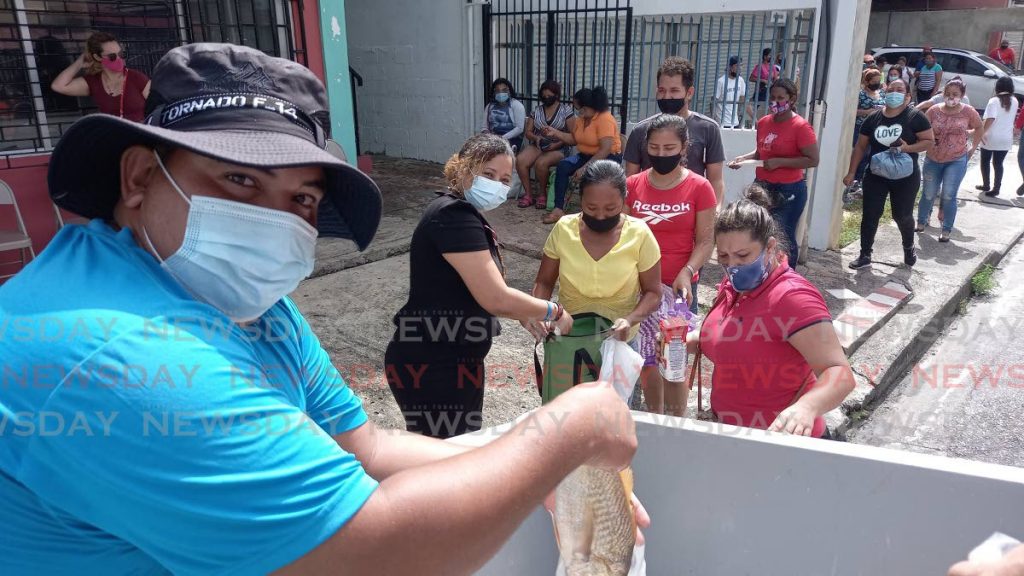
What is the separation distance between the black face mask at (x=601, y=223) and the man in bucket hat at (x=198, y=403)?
2.31 metres

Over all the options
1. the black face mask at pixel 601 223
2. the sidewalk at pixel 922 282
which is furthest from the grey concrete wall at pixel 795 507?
the sidewalk at pixel 922 282

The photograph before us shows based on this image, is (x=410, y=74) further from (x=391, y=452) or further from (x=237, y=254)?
(x=237, y=254)

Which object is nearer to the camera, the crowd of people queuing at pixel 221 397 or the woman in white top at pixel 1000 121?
the crowd of people queuing at pixel 221 397

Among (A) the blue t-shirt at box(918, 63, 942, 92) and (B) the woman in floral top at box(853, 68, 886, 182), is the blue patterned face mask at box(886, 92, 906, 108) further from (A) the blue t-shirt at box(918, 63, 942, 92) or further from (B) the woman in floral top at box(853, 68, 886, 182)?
(A) the blue t-shirt at box(918, 63, 942, 92)

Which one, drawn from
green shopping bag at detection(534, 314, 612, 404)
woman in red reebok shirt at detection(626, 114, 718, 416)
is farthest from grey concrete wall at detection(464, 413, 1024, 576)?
woman in red reebok shirt at detection(626, 114, 718, 416)

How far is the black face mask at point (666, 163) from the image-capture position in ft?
13.0

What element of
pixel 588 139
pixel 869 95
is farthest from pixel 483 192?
pixel 869 95

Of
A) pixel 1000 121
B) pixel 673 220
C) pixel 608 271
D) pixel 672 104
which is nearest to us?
pixel 608 271

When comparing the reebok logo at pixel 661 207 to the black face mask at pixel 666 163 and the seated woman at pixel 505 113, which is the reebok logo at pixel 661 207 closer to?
the black face mask at pixel 666 163

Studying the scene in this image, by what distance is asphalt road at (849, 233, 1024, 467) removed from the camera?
4.10m

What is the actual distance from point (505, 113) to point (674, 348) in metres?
6.19

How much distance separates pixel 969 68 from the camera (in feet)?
53.6

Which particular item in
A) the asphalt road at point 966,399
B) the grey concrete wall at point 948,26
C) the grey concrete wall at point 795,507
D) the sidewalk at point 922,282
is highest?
the grey concrete wall at point 948,26

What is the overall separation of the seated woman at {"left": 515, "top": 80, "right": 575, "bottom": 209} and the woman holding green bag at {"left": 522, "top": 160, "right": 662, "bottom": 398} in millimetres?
5123
